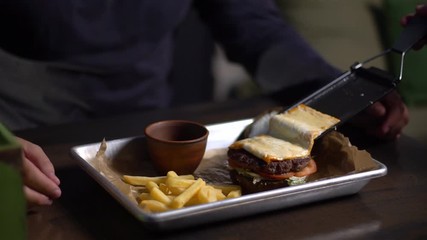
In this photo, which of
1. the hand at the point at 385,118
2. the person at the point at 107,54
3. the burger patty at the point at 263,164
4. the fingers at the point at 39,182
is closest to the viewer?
the fingers at the point at 39,182

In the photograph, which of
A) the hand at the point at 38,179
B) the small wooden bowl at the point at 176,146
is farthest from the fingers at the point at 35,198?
the small wooden bowl at the point at 176,146

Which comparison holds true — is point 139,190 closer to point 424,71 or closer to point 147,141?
point 147,141

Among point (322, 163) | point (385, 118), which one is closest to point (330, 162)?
point (322, 163)

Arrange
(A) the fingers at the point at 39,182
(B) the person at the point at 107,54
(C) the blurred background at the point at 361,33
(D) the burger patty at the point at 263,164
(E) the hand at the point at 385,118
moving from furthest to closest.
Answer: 1. (C) the blurred background at the point at 361,33
2. (B) the person at the point at 107,54
3. (E) the hand at the point at 385,118
4. (D) the burger patty at the point at 263,164
5. (A) the fingers at the point at 39,182

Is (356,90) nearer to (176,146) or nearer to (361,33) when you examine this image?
(176,146)

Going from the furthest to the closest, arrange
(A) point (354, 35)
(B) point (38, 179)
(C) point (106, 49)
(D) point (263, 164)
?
(A) point (354, 35) < (C) point (106, 49) < (D) point (263, 164) < (B) point (38, 179)

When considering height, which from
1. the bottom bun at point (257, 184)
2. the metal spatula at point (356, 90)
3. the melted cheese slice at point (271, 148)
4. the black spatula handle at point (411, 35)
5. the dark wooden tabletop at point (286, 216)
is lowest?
the dark wooden tabletop at point (286, 216)

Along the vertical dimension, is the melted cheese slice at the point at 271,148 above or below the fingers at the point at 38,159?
below

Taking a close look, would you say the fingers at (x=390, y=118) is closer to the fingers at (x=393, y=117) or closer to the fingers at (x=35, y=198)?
the fingers at (x=393, y=117)

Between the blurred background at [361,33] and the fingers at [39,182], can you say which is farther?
the blurred background at [361,33]
